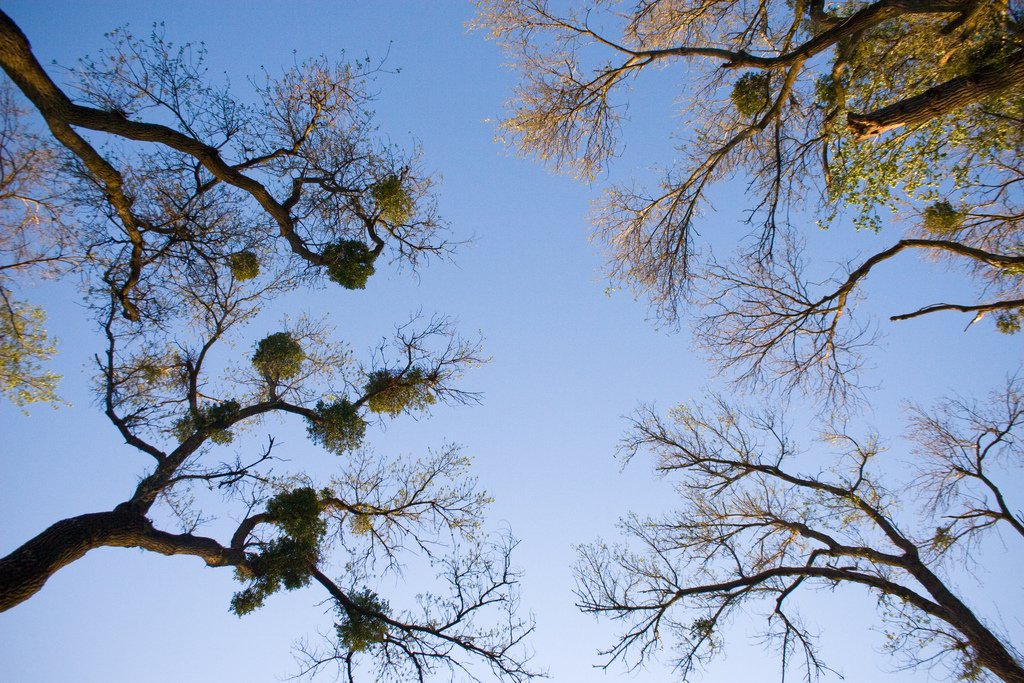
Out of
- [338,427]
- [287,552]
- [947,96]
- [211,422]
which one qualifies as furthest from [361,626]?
[947,96]

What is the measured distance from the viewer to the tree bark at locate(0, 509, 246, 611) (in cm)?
483

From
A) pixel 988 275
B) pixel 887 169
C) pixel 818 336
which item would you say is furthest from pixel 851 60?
pixel 988 275

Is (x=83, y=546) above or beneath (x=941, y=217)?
beneath

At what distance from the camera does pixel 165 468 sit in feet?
21.6

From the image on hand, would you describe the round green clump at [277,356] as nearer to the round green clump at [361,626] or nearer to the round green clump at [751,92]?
the round green clump at [361,626]

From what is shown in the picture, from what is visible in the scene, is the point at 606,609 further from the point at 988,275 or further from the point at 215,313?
the point at 988,275

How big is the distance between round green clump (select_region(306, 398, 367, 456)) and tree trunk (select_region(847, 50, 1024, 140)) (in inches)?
271

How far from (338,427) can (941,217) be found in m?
8.58

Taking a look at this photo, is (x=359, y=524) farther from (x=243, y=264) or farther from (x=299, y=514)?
(x=243, y=264)

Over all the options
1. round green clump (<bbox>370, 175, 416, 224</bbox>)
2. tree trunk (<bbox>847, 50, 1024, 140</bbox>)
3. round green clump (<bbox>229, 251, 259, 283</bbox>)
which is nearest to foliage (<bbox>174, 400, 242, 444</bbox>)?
round green clump (<bbox>229, 251, 259, 283</bbox>)

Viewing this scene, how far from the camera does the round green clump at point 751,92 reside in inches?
257

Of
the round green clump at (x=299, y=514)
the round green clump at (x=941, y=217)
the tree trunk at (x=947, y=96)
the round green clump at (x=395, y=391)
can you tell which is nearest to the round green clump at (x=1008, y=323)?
the round green clump at (x=941, y=217)

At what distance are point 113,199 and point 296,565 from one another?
5.03 meters

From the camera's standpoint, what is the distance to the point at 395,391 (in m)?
7.72
